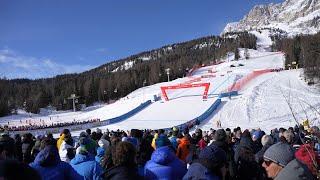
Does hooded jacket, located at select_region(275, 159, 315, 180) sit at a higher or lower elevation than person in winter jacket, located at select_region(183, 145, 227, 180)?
Result: higher

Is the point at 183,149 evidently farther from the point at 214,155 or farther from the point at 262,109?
the point at 262,109

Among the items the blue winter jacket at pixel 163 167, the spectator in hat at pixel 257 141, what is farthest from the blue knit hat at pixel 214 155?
the spectator in hat at pixel 257 141

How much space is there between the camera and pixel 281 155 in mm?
3699

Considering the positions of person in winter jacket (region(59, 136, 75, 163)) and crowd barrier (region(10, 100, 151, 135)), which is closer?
person in winter jacket (region(59, 136, 75, 163))

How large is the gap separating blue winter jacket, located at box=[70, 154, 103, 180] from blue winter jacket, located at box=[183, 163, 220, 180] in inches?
67.4

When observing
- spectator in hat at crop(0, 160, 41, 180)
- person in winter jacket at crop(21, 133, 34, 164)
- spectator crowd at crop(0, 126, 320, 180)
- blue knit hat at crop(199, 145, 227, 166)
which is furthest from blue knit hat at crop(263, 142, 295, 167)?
person in winter jacket at crop(21, 133, 34, 164)

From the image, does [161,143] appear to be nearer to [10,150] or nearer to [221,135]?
[221,135]

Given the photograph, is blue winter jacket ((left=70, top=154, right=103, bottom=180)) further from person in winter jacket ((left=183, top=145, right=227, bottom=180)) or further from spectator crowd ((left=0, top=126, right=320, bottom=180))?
person in winter jacket ((left=183, top=145, right=227, bottom=180))

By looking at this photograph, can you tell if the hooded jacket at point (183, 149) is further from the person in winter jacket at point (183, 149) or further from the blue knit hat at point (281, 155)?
the blue knit hat at point (281, 155)

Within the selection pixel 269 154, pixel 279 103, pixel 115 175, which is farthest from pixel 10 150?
pixel 279 103

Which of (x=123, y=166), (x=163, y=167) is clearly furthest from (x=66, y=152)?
Answer: (x=123, y=166)

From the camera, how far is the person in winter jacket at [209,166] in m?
4.48

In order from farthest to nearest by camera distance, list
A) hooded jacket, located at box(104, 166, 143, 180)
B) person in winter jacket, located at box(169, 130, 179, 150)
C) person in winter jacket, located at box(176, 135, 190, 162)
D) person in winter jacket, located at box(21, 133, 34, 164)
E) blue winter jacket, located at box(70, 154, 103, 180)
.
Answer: person in winter jacket, located at box(169, 130, 179, 150) < person in winter jacket, located at box(21, 133, 34, 164) < person in winter jacket, located at box(176, 135, 190, 162) < blue winter jacket, located at box(70, 154, 103, 180) < hooded jacket, located at box(104, 166, 143, 180)

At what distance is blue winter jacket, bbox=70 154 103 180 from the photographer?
232 inches
